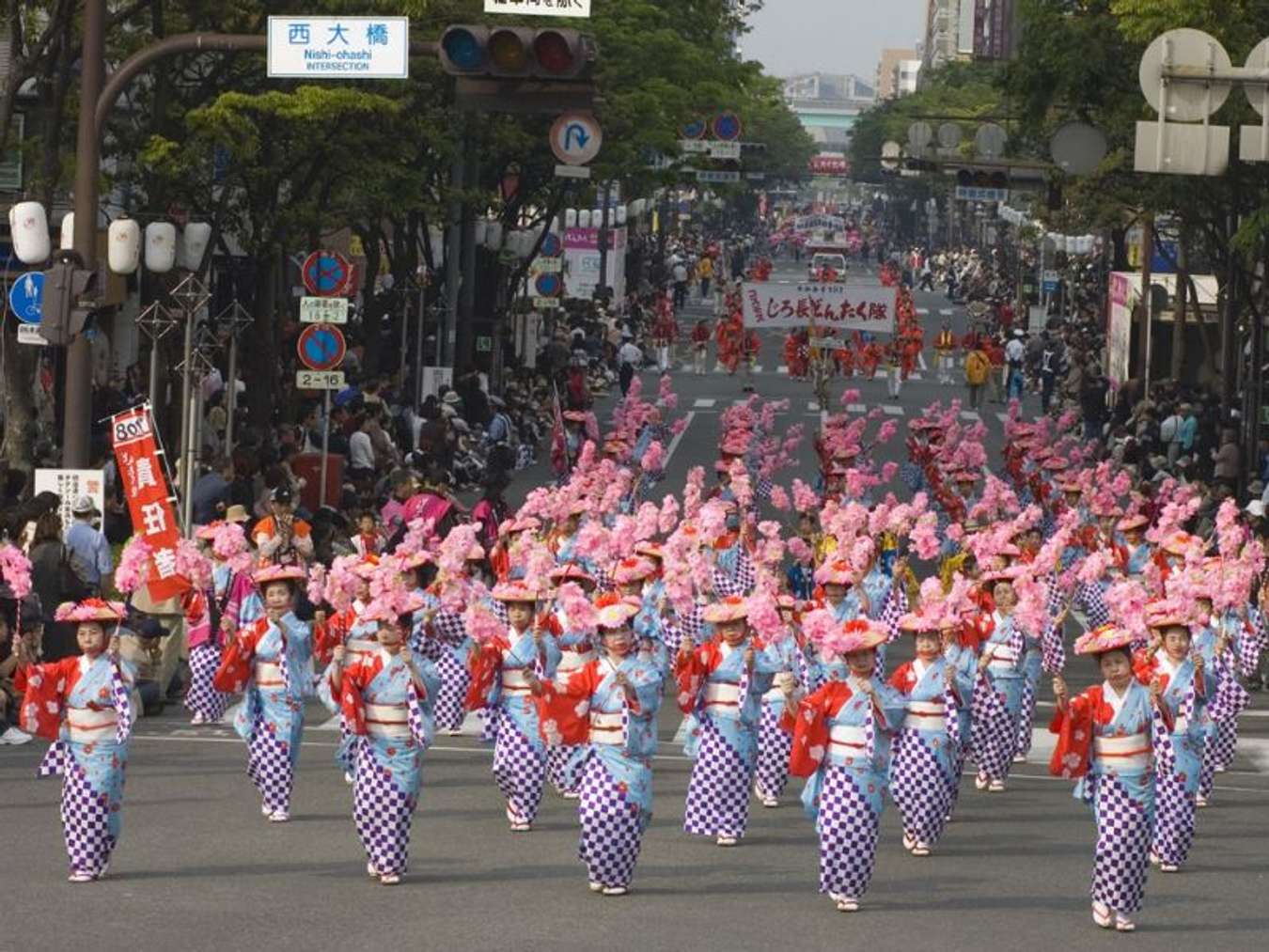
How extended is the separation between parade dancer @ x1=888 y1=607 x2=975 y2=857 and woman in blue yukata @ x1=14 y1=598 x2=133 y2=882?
14.2 ft

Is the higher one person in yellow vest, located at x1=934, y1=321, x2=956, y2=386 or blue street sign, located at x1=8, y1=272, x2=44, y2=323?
blue street sign, located at x1=8, y1=272, x2=44, y2=323

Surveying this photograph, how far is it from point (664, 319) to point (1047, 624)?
47.0m

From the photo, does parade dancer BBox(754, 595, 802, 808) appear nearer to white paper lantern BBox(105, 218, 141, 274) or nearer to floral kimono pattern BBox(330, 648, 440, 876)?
floral kimono pattern BBox(330, 648, 440, 876)

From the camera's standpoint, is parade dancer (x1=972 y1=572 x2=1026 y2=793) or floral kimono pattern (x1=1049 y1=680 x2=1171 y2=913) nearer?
floral kimono pattern (x1=1049 y1=680 x2=1171 y2=913)

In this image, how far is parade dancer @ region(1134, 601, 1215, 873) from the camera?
53.6 feet

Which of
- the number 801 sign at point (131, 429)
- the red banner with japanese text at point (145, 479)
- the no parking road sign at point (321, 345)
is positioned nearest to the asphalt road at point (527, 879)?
the red banner with japanese text at point (145, 479)

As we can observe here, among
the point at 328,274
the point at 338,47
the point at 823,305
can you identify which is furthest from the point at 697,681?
the point at 823,305

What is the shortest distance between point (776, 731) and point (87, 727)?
16.1 feet

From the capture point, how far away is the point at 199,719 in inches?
838

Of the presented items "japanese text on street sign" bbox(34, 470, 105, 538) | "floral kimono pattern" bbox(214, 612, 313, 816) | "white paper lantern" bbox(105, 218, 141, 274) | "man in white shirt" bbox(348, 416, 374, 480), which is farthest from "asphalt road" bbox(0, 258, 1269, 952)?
"man in white shirt" bbox(348, 416, 374, 480)

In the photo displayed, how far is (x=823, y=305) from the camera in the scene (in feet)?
139

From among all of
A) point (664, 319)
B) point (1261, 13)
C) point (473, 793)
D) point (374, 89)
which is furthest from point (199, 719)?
point (664, 319)

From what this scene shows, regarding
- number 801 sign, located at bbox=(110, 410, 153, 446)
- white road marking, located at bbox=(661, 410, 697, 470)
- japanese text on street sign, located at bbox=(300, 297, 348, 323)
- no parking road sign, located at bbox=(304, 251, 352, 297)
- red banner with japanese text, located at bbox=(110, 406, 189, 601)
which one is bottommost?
white road marking, located at bbox=(661, 410, 697, 470)

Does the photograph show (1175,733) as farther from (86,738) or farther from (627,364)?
(627,364)
